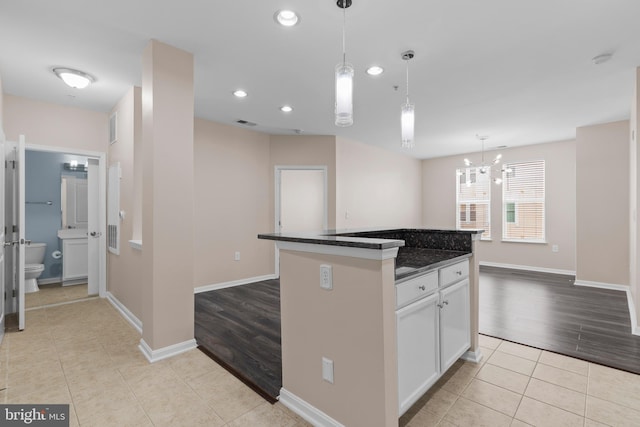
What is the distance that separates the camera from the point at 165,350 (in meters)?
2.55

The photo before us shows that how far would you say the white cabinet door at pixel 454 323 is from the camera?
2.04 m

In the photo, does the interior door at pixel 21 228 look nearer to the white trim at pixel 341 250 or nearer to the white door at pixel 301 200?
the white trim at pixel 341 250

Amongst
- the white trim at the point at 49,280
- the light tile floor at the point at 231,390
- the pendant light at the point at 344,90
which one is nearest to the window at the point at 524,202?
the light tile floor at the point at 231,390

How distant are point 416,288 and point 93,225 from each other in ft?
15.0

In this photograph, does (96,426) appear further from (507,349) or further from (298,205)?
(298,205)

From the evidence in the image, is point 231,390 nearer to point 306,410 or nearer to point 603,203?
point 306,410

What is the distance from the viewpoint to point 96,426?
1.74 meters

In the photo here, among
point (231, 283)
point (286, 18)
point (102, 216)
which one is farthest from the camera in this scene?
point (231, 283)

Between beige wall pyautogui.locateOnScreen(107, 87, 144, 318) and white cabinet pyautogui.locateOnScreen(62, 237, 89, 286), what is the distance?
1.63 m

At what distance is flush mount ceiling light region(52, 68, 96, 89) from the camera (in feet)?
9.71

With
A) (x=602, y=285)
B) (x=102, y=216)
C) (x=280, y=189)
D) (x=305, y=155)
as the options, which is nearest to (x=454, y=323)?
(x=280, y=189)

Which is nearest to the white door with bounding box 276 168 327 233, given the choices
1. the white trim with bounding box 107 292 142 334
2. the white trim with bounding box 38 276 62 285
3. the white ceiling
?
the white ceiling

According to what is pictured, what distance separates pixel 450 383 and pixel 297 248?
1492mm

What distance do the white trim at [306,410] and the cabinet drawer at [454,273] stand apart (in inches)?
42.3
